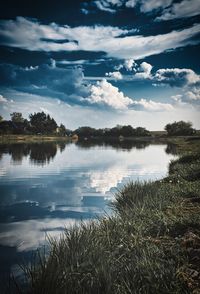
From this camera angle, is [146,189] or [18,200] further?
[18,200]

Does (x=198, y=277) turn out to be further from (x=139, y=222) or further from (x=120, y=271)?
(x=139, y=222)

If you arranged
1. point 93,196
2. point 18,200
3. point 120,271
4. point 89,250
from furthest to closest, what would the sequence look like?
point 93,196
point 18,200
point 89,250
point 120,271

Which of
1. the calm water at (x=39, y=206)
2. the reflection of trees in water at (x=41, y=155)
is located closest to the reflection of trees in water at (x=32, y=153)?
the reflection of trees in water at (x=41, y=155)

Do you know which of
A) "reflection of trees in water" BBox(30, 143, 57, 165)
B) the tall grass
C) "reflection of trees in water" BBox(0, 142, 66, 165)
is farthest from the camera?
"reflection of trees in water" BBox(0, 142, 66, 165)

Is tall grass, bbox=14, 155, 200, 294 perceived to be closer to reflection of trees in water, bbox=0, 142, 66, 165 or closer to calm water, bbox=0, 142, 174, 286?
calm water, bbox=0, 142, 174, 286

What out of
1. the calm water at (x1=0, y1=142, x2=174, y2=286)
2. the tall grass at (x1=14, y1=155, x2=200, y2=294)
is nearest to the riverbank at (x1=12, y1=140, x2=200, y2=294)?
the tall grass at (x1=14, y1=155, x2=200, y2=294)

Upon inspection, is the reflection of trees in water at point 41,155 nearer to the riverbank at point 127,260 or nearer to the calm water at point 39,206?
the calm water at point 39,206

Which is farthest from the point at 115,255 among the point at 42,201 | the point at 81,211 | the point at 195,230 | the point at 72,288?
the point at 42,201

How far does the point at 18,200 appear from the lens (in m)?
21.4

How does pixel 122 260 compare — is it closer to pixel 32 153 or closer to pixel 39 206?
pixel 39 206

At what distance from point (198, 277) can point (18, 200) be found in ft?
54.5

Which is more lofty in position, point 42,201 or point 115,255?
point 115,255

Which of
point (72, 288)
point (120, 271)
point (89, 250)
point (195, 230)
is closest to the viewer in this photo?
point (72, 288)

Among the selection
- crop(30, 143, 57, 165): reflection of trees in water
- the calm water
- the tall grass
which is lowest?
crop(30, 143, 57, 165): reflection of trees in water
